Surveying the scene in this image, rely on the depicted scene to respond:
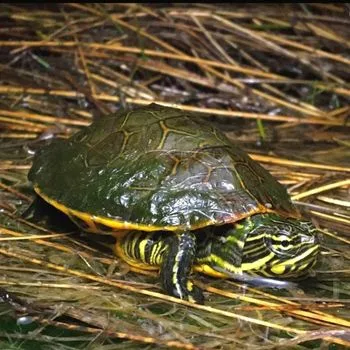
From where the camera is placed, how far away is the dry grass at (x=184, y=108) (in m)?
2.18

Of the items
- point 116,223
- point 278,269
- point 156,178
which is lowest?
point 278,269

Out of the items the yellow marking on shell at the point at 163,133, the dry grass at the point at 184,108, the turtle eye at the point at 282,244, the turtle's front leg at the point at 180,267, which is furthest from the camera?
→ the yellow marking on shell at the point at 163,133

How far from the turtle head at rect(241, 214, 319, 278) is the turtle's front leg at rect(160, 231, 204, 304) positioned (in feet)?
0.63

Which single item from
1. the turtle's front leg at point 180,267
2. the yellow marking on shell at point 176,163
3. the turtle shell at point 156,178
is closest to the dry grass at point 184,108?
the turtle's front leg at point 180,267

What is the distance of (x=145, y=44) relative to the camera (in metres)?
3.95

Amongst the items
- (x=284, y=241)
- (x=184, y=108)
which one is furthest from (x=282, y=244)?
(x=184, y=108)

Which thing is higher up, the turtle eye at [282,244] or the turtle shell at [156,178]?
the turtle shell at [156,178]

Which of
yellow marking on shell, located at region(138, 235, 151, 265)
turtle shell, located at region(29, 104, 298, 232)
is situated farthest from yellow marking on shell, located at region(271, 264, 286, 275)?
yellow marking on shell, located at region(138, 235, 151, 265)

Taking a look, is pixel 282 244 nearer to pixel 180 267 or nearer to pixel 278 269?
pixel 278 269

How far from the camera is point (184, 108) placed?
367 centimetres

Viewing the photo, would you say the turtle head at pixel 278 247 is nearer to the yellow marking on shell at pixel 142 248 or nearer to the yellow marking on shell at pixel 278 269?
the yellow marking on shell at pixel 278 269

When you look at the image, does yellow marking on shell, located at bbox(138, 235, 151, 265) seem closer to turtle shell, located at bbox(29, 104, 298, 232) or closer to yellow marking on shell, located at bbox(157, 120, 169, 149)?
turtle shell, located at bbox(29, 104, 298, 232)

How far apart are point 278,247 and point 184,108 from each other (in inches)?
53.6

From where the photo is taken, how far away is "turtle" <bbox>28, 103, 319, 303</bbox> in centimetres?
239
